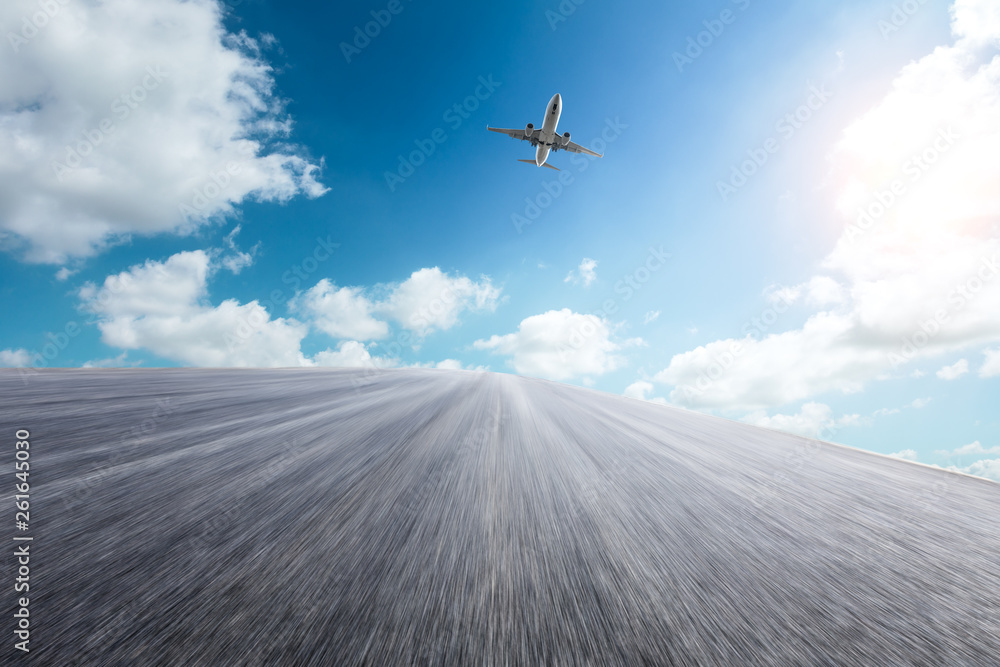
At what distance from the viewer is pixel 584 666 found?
1.45ft

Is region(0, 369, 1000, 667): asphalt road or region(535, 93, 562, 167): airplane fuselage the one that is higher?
region(535, 93, 562, 167): airplane fuselage

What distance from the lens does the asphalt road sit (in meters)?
0.47

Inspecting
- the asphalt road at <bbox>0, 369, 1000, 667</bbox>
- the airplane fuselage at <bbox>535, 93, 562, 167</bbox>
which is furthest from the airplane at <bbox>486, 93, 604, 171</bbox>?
the asphalt road at <bbox>0, 369, 1000, 667</bbox>

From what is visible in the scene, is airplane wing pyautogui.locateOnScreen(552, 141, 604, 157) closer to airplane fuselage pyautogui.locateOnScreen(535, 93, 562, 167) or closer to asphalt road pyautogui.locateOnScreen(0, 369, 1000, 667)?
airplane fuselage pyautogui.locateOnScreen(535, 93, 562, 167)

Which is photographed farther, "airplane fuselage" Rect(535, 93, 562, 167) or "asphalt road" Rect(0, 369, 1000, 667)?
"airplane fuselage" Rect(535, 93, 562, 167)

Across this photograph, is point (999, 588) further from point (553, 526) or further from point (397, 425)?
point (397, 425)

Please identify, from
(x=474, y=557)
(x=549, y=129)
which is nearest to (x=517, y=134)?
(x=549, y=129)

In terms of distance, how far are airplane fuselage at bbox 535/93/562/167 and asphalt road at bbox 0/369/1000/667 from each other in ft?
66.8

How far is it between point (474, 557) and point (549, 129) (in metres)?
21.8

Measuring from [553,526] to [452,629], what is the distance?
370mm

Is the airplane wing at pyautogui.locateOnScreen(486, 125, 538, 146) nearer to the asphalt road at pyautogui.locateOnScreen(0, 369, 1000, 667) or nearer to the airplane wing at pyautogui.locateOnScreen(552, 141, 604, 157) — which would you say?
the airplane wing at pyautogui.locateOnScreen(552, 141, 604, 157)

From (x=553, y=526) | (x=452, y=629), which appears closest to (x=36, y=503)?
(x=452, y=629)

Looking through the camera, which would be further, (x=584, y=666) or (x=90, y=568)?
(x=90, y=568)

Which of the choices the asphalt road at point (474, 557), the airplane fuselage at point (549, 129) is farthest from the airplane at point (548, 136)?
the asphalt road at point (474, 557)
